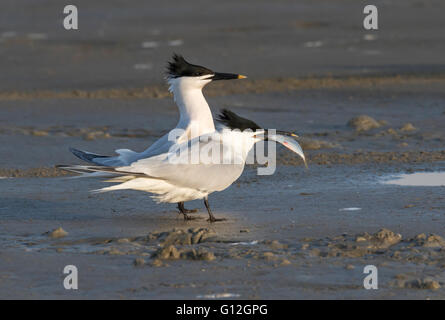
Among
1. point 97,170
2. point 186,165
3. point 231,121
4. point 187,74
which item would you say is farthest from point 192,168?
point 187,74

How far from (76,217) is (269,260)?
1583 millimetres

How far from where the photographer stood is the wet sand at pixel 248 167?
14.8 feet

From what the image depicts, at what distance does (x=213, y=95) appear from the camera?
10852 millimetres

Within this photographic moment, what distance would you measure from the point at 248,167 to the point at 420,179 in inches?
53.8

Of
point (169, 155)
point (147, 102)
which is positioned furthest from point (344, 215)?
point (147, 102)

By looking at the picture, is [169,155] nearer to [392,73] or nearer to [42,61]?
[392,73]

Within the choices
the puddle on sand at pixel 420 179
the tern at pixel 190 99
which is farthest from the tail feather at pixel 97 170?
the puddle on sand at pixel 420 179

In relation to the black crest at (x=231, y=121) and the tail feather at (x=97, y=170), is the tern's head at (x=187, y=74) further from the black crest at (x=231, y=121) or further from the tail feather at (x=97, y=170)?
the tail feather at (x=97, y=170)

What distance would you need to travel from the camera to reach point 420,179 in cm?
672

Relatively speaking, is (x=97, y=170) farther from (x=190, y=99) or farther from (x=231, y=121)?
(x=190, y=99)

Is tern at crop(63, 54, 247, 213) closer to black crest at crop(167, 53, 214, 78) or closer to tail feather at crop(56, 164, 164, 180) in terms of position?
black crest at crop(167, 53, 214, 78)

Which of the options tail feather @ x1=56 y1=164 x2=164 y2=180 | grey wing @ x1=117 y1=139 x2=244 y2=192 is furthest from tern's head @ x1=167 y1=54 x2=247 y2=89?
tail feather @ x1=56 y1=164 x2=164 y2=180

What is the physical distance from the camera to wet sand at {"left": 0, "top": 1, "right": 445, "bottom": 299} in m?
4.50

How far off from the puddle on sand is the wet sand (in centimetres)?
11
